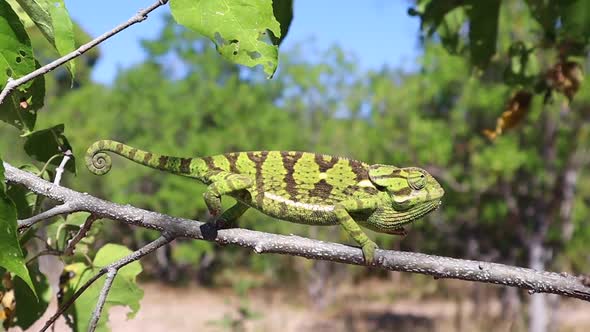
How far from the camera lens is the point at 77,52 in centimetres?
122

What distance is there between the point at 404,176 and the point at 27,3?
1050 mm

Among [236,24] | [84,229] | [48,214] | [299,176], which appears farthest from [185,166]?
[236,24]

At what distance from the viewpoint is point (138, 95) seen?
80.8ft

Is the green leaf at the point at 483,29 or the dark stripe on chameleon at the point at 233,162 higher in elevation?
the green leaf at the point at 483,29

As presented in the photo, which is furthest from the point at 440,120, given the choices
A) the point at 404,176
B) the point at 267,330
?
the point at 404,176

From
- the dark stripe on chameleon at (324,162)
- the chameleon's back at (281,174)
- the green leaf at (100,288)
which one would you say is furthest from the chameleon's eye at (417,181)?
the green leaf at (100,288)

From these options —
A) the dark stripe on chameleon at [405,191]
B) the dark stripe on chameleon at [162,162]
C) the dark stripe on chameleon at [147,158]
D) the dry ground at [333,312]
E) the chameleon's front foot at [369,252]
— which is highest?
the dark stripe on chameleon at [147,158]

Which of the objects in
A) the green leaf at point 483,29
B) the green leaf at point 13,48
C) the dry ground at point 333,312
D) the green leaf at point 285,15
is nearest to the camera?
the green leaf at point 13,48

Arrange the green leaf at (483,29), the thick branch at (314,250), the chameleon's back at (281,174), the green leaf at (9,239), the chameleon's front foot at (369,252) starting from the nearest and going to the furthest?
the green leaf at (9,239) → the thick branch at (314,250) → the chameleon's front foot at (369,252) → the chameleon's back at (281,174) → the green leaf at (483,29)

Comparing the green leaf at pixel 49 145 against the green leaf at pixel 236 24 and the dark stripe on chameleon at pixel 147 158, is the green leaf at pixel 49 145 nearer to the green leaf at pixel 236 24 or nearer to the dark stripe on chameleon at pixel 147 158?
the dark stripe on chameleon at pixel 147 158

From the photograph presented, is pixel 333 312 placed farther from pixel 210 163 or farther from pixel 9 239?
pixel 9 239

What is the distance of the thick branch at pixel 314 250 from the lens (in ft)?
4.37

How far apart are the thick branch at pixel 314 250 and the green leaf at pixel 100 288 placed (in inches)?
22.1

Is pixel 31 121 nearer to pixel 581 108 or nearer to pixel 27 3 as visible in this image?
pixel 27 3
